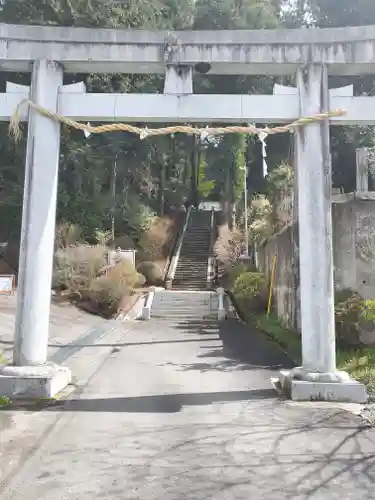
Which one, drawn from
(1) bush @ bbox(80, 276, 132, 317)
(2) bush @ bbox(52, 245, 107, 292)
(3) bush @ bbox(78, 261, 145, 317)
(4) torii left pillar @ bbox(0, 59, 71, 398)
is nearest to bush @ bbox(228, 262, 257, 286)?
(3) bush @ bbox(78, 261, 145, 317)

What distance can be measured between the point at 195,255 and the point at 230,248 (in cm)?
510

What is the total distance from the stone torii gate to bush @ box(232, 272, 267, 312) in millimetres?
9967

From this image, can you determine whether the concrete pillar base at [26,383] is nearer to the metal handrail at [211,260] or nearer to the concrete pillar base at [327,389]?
the concrete pillar base at [327,389]

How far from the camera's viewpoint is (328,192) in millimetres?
6879

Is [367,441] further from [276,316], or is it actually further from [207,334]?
[276,316]

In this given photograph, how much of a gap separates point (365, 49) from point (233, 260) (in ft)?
57.6

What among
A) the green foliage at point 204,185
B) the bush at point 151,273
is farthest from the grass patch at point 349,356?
the green foliage at point 204,185

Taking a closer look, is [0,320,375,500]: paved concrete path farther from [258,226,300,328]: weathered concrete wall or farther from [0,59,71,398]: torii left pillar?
[258,226,300,328]: weathered concrete wall

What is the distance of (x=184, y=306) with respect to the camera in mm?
19828

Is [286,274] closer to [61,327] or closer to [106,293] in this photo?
[61,327]

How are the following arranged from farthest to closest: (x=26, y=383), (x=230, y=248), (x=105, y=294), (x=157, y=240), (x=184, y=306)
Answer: (x=157, y=240)
(x=230, y=248)
(x=184, y=306)
(x=105, y=294)
(x=26, y=383)

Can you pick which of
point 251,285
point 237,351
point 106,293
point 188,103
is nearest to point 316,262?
point 188,103

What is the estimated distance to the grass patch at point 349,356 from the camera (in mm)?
7634

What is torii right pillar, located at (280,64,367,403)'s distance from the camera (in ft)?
21.5
